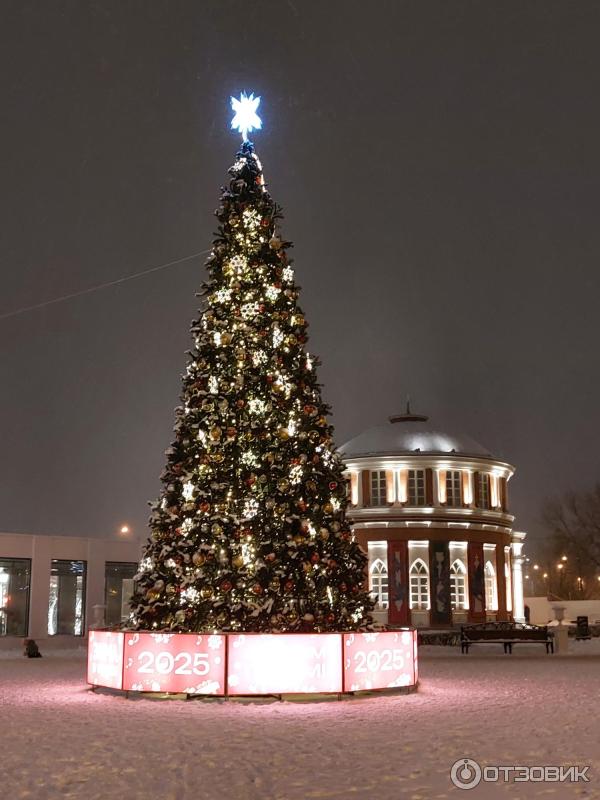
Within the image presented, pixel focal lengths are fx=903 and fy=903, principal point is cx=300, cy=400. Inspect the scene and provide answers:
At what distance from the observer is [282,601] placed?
15172 millimetres

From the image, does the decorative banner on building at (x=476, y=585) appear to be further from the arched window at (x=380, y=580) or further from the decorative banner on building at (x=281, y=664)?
the decorative banner on building at (x=281, y=664)

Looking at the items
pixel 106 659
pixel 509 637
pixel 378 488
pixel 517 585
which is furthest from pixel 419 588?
pixel 106 659

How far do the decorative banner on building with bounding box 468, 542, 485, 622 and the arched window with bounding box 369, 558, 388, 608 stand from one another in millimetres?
4926

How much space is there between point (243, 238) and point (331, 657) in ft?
25.8

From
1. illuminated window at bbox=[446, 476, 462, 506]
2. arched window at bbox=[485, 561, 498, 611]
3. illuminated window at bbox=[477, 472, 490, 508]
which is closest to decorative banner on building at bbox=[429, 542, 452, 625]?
illuminated window at bbox=[446, 476, 462, 506]

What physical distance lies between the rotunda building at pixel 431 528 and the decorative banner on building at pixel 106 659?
35422 mm

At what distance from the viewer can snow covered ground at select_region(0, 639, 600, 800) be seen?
7988 millimetres

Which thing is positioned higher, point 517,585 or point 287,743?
point 517,585

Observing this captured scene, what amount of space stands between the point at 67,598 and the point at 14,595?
2062mm

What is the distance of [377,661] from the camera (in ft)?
49.8

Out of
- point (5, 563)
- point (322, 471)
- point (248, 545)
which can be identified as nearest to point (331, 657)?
point (248, 545)

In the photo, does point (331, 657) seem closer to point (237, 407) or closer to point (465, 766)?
point (237, 407)

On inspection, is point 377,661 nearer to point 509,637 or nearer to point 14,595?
point 509,637

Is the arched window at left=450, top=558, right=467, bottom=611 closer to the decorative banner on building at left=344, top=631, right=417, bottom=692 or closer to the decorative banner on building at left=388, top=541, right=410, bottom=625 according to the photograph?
the decorative banner on building at left=388, top=541, right=410, bottom=625
